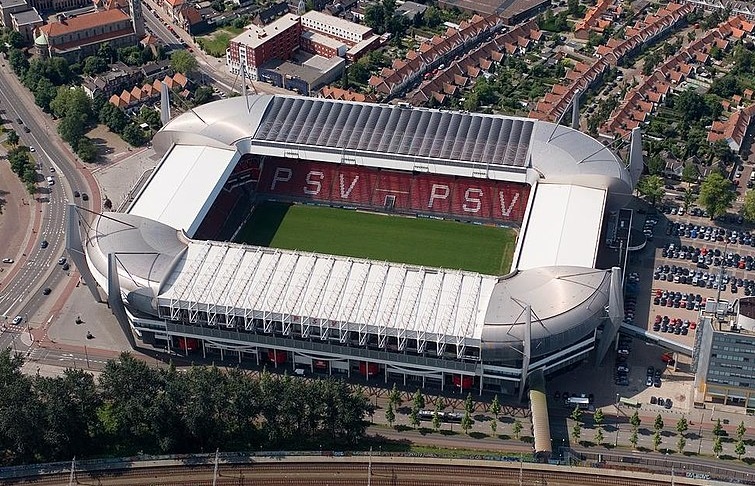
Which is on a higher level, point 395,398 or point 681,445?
point 395,398

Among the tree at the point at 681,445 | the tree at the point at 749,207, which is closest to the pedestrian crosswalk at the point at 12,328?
the tree at the point at 681,445

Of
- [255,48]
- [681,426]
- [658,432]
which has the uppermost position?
[255,48]

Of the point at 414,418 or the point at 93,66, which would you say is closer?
the point at 414,418

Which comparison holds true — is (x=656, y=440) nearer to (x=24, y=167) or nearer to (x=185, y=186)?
(x=185, y=186)

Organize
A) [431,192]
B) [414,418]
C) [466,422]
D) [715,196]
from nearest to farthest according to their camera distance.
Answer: [466,422], [414,418], [715,196], [431,192]

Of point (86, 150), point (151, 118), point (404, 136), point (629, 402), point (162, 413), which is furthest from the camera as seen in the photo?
point (151, 118)

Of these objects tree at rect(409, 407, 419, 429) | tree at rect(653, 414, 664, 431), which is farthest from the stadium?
tree at rect(653, 414, 664, 431)

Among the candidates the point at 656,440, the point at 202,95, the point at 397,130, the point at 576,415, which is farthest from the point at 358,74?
the point at 656,440

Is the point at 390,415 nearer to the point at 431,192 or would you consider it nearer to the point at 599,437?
the point at 599,437
